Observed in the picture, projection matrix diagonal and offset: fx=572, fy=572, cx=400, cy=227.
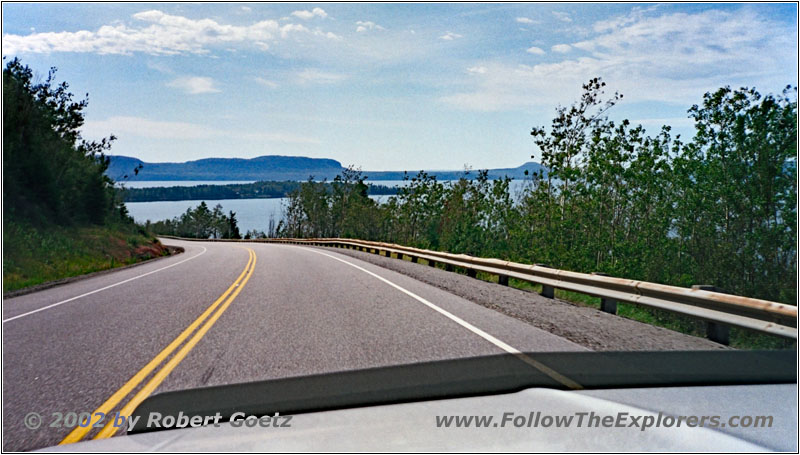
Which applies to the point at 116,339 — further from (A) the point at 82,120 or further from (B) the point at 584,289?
(A) the point at 82,120

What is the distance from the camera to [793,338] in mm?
5750

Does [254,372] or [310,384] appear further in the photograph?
[254,372]

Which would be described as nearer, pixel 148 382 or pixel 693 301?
pixel 148 382

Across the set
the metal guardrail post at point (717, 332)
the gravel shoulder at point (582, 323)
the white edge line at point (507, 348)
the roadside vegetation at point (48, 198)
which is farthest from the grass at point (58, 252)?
the metal guardrail post at point (717, 332)

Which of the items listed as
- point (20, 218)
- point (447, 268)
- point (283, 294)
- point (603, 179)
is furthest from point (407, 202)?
point (283, 294)

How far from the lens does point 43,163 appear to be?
119 ft

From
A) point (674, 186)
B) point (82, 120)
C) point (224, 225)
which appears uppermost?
point (82, 120)

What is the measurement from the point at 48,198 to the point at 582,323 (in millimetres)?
37495

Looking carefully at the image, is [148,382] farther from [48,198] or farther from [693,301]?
[48,198]

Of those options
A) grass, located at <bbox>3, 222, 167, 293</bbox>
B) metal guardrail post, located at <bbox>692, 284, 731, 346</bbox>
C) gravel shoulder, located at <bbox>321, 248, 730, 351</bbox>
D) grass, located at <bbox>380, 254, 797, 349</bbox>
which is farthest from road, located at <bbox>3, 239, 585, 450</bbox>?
grass, located at <bbox>3, 222, 167, 293</bbox>

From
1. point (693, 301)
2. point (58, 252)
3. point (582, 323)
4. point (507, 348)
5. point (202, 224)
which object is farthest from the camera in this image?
point (202, 224)

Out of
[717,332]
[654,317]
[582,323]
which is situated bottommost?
[654,317]

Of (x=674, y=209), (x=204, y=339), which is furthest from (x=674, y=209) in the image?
(x=204, y=339)

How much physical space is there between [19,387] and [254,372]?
6.70 ft
